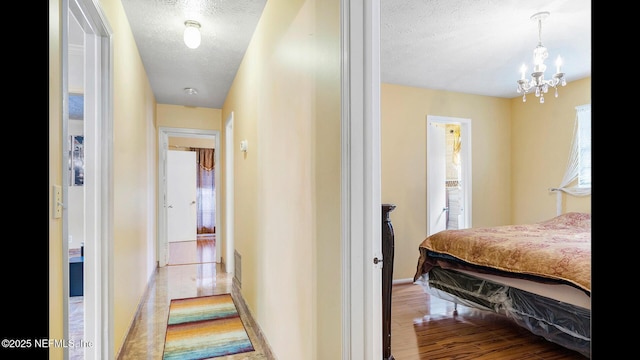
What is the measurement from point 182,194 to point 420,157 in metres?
5.57

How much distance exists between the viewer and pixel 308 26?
5.89 feet

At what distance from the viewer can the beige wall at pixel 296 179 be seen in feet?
4.91

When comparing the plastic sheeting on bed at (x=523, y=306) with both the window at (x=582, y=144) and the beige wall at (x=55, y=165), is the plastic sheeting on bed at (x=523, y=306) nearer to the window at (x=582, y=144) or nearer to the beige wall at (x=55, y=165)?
the window at (x=582, y=144)

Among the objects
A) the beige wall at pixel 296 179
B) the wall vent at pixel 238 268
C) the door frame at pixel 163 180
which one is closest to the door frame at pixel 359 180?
the beige wall at pixel 296 179

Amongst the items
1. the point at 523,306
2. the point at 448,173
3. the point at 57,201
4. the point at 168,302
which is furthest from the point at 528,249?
the point at 168,302

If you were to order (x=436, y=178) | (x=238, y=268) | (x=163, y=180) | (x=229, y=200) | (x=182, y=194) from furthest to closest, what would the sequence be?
(x=182, y=194) → (x=163, y=180) → (x=229, y=200) → (x=436, y=178) → (x=238, y=268)

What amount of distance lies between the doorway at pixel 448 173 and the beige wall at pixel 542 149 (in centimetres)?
82

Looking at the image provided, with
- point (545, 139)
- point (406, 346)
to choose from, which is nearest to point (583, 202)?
point (545, 139)

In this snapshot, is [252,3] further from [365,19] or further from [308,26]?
[365,19]

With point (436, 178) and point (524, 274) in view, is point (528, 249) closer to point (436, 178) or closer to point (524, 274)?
point (524, 274)

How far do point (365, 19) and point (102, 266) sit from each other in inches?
77.8

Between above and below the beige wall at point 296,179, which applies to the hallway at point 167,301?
below

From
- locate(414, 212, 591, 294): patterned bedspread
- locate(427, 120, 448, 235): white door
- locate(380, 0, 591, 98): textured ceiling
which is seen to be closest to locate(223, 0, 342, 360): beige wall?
locate(380, 0, 591, 98): textured ceiling

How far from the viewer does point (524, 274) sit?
101 inches
